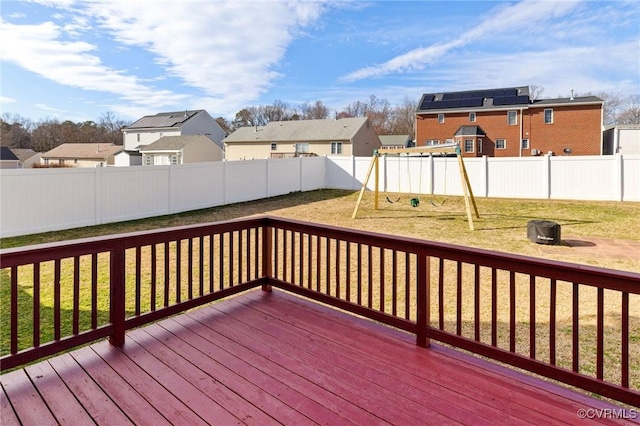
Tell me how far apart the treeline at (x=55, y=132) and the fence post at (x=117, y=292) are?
5046 centimetres

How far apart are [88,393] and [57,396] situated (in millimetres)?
152

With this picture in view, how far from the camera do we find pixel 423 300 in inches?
103

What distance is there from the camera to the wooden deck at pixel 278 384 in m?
1.88

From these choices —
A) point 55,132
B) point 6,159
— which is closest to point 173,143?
point 6,159

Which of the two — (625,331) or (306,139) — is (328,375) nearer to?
(625,331)

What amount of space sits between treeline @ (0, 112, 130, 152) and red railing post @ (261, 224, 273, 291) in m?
50.1

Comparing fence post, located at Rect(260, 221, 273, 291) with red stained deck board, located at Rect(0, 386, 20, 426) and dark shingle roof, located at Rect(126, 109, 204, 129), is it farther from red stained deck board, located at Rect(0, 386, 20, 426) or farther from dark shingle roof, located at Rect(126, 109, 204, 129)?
dark shingle roof, located at Rect(126, 109, 204, 129)

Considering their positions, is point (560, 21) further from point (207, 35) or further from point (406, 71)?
point (406, 71)

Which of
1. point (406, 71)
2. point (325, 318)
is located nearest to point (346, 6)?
point (325, 318)

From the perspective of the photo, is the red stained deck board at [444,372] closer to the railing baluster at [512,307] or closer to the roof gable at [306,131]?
the railing baluster at [512,307]

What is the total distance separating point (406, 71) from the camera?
29125 millimetres

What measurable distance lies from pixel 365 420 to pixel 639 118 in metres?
47.6

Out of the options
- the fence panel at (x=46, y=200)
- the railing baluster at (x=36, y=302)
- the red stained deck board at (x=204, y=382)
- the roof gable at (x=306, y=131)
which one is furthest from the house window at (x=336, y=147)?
the railing baluster at (x=36, y=302)

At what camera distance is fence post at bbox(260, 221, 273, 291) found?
375 centimetres
